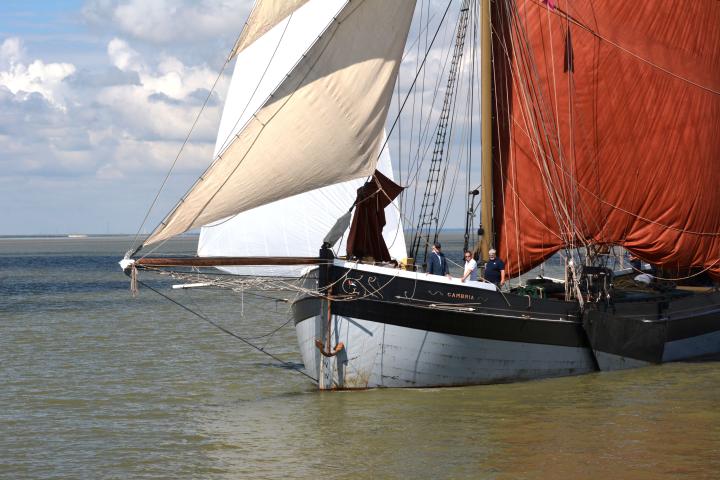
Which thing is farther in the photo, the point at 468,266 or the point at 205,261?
the point at 468,266

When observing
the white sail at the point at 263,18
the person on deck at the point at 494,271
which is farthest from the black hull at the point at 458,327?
the white sail at the point at 263,18

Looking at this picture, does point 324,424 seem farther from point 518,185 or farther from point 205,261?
point 518,185

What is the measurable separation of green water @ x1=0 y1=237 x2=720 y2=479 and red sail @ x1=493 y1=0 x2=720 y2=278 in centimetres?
402

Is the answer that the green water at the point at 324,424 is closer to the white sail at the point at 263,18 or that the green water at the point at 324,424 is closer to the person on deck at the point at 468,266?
the person on deck at the point at 468,266

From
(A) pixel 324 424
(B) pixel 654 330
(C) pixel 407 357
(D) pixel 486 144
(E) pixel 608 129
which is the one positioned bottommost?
(A) pixel 324 424

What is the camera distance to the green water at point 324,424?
54.9 ft

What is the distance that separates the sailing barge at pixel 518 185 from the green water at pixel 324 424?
94 cm

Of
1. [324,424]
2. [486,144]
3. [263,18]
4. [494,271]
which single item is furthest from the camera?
[486,144]

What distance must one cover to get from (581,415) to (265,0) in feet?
31.6

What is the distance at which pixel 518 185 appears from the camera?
89.0 feet

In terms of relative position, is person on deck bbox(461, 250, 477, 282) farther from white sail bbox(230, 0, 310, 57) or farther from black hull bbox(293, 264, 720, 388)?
white sail bbox(230, 0, 310, 57)

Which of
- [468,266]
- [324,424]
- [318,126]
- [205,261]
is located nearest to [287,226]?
[468,266]

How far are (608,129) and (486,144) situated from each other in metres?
4.10

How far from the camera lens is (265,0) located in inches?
843
